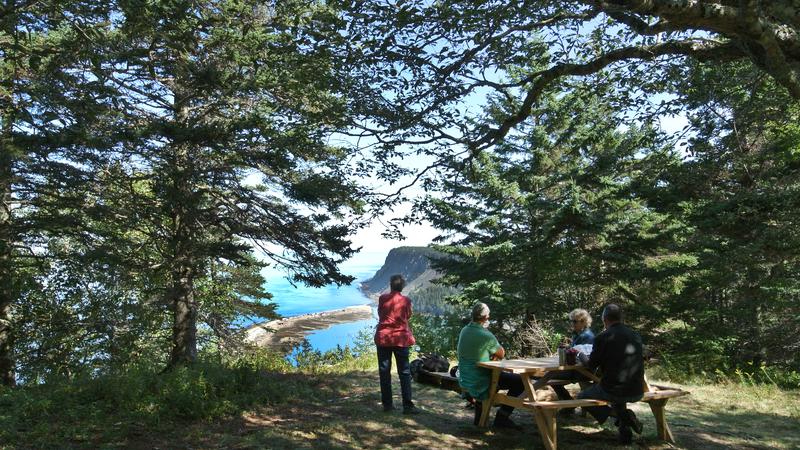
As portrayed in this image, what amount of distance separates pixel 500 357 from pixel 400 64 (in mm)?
3742

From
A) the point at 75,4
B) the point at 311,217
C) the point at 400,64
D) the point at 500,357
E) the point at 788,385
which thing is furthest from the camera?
the point at 311,217

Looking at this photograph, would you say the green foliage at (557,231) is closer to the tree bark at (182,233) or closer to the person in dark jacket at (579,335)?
the tree bark at (182,233)

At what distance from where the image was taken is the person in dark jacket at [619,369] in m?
4.79

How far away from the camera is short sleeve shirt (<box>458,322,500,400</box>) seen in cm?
550

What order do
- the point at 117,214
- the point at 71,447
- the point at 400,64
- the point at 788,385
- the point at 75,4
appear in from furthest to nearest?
the point at 117,214 → the point at 788,385 → the point at 400,64 → the point at 75,4 → the point at 71,447

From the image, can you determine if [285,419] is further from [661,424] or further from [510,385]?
[661,424]

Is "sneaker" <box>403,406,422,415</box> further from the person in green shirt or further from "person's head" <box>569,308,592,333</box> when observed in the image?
"person's head" <box>569,308,592,333</box>

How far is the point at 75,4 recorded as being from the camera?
605cm

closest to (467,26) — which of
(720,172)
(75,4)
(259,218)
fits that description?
(75,4)

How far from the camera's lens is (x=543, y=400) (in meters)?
5.16

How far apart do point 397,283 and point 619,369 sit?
265cm

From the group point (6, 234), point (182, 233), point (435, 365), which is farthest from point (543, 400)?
point (6, 234)

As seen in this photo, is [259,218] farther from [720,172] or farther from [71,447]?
[720,172]

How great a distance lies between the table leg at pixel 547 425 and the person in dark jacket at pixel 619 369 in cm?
54
